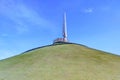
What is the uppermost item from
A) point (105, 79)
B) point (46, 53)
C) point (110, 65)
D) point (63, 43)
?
point (63, 43)

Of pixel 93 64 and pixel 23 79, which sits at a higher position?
pixel 93 64

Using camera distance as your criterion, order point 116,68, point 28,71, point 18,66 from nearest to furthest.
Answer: point 28,71 < point 116,68 < point 18,66

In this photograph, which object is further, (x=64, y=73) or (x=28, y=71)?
(x=28, y=71)

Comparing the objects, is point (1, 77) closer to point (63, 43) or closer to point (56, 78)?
point (56, 78)

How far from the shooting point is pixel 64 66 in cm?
4828

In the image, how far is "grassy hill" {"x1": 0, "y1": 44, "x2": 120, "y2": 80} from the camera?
40938 millimetres

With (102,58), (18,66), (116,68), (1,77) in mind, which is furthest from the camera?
(102,58)

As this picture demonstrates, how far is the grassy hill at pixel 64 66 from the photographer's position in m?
40.9

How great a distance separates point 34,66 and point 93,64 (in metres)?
11.7

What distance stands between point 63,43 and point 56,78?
34.1m

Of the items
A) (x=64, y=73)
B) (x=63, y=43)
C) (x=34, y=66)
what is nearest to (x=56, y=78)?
(x=64, y=73)

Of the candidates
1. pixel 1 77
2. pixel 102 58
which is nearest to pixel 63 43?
pixel 102 58

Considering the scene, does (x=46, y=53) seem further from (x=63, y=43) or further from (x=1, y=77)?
(x=1, y=77)

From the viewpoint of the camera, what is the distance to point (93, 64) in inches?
2000
